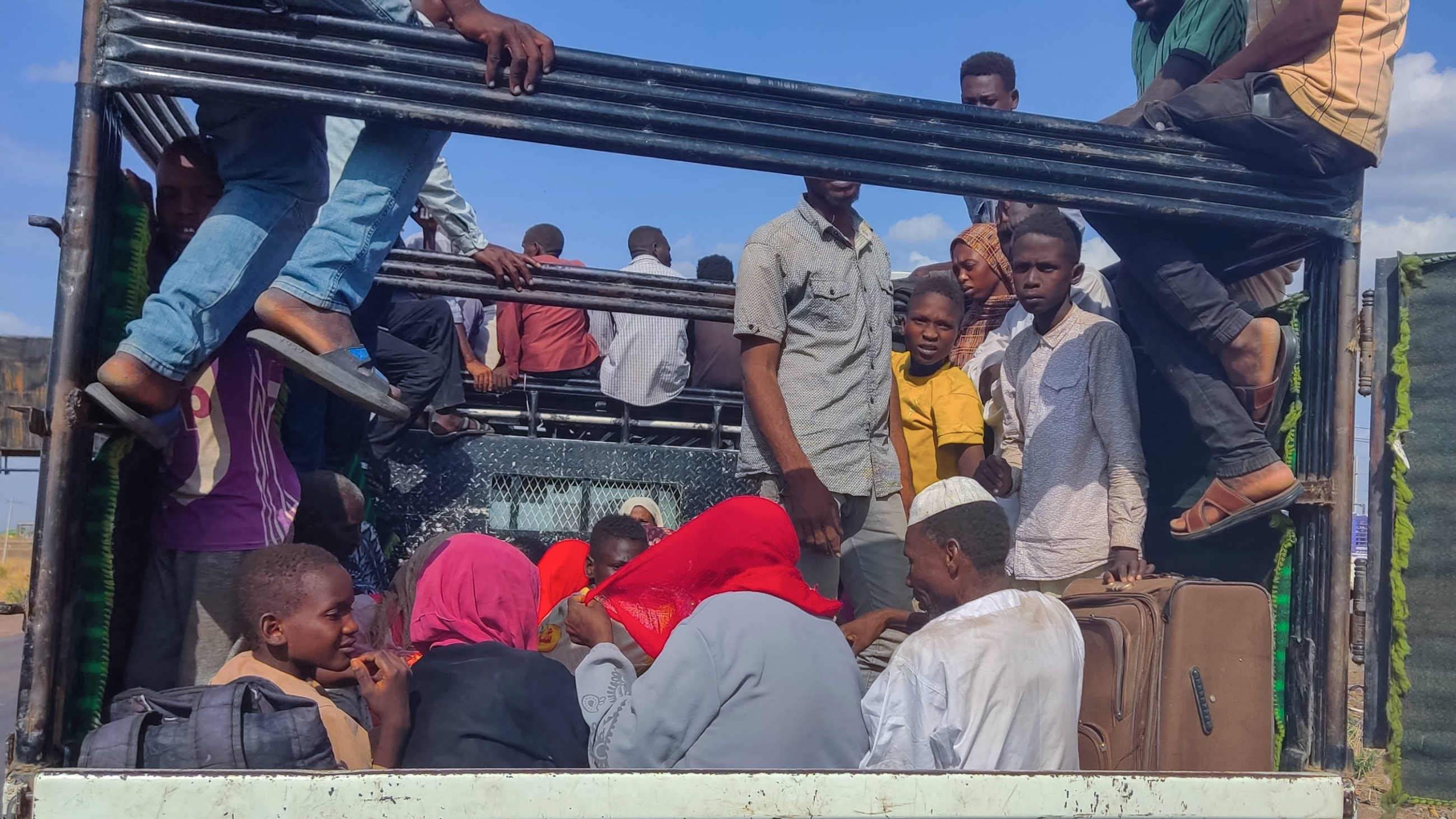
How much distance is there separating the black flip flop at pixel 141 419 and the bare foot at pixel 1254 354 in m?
2.43

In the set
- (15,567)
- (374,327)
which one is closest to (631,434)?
(374,327)

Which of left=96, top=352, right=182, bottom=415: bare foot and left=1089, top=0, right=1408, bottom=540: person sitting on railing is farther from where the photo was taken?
left=1089, top=0, right=1408, bottom=540: person sitting on railing

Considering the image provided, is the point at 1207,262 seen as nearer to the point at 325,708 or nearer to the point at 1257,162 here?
the point at 1257,162

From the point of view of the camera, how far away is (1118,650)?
2418mm

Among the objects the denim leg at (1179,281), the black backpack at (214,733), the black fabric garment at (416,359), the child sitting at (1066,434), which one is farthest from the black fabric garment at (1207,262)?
the black fabric garment at (416,359)

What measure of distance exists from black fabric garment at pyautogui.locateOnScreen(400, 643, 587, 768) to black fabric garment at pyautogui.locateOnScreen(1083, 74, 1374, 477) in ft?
5.58

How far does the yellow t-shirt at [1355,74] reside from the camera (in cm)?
263

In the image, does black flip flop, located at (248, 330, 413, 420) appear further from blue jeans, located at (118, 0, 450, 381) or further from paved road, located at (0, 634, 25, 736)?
paved road, located at (0, 634, 25, 736)

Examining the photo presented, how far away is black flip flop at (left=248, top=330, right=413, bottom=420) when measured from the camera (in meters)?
2.13

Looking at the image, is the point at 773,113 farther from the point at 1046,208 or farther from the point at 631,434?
the point at 631,434

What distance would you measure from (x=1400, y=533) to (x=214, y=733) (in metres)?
3.07

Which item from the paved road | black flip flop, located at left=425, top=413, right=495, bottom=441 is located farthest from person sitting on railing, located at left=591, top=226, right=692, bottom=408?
the paved road

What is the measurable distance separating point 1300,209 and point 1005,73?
2.38 m

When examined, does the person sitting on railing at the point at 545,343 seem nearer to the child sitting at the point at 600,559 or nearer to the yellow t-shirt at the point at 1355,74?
the child sitting at the point at 600,559
